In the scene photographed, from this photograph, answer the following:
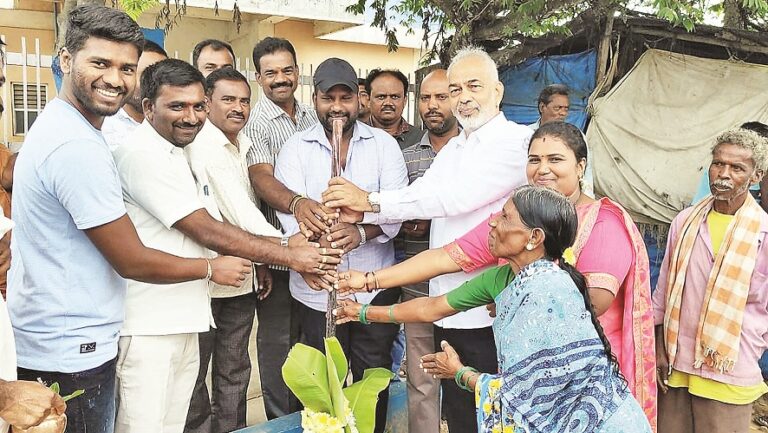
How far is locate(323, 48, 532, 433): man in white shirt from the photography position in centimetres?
247

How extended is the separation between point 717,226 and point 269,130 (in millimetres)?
2282

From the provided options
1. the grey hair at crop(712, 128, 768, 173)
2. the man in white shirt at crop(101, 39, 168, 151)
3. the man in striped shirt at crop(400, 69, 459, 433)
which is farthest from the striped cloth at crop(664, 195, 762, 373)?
the man in white shirt at crop(101, 39, 168, 151)

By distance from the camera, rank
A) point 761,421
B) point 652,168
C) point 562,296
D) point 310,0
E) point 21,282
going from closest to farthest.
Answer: point 562,296 < point 21,282 < point 761,421 < point 652,168 < point 310,0

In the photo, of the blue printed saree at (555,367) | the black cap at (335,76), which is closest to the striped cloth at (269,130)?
the black cap at (335,76)

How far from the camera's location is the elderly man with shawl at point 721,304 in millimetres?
2682

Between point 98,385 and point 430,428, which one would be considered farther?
point 430,428

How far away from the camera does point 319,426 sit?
2188 millimetres

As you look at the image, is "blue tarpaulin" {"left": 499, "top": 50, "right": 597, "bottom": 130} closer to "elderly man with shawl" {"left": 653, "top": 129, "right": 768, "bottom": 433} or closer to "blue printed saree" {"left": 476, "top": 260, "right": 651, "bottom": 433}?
"elderly man with shawl" {"left": 653, "top": 129, "right": 768, "bottom": 433}

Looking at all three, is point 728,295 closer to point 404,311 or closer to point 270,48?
point 404,311

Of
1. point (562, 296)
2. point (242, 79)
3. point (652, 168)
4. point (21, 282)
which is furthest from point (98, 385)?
point (652, 168)

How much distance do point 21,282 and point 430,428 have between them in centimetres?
206

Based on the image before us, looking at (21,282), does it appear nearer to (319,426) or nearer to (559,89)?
(319,426)

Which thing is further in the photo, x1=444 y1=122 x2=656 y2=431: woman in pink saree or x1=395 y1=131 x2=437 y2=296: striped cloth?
x1=395 y1=131 x2=437 y2=296: striped cloth

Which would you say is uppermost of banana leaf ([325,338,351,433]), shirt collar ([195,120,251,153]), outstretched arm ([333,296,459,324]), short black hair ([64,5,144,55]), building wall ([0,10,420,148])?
building wall ([0,10,420,148])
